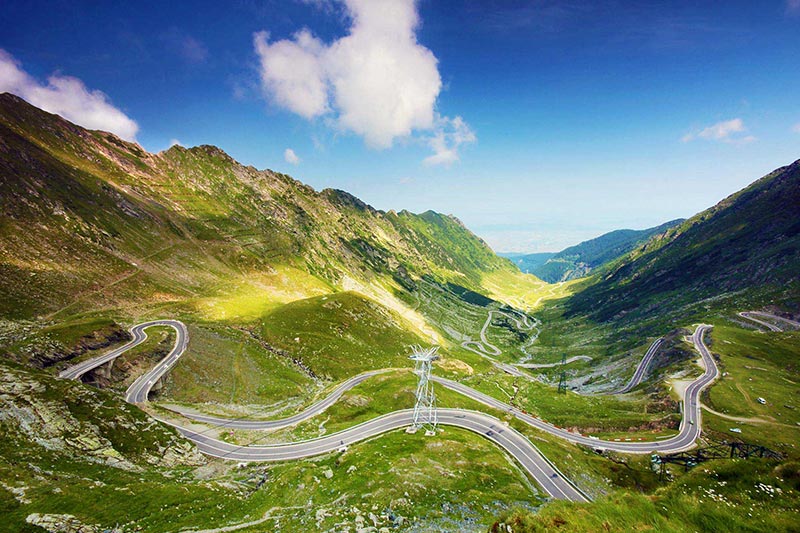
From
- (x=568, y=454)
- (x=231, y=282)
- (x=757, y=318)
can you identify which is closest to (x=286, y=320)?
(x=231, y=282)

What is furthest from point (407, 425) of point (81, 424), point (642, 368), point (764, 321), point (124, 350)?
point (764, 321)

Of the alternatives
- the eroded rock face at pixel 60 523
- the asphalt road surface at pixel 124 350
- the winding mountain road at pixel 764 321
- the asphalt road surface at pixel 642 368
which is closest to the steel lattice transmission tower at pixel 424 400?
the eroded rock face at pixel 60 523

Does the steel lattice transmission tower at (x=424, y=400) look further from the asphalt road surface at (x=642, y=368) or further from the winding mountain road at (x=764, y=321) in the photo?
the winding mountain road at (x=764, y=321)

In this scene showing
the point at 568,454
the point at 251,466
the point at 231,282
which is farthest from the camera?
the point at 231,282

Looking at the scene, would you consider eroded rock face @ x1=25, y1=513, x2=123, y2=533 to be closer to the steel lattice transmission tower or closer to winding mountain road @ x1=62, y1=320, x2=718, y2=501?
winding mountain road @ x1=62, y1=320, x2=718, y2=501

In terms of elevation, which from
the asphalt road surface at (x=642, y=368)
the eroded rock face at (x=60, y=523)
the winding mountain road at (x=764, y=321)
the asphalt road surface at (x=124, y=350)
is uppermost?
the asphalt road surface at (x=124, y=350)

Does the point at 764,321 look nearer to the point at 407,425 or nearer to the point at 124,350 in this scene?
the point at 407,425

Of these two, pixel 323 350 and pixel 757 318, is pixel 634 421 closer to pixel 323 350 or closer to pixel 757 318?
pixel 323 350
